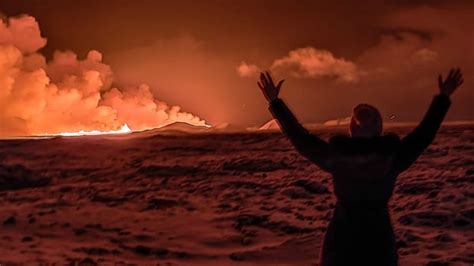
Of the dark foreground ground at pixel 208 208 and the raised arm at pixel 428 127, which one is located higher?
the raised arm at pixel 428 127

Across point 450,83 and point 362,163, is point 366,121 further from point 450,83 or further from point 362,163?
point 450,83

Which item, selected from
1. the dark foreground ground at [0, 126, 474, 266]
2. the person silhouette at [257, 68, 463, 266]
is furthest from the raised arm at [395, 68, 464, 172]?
the dark foreground ground at [0, 126, 474, 266]

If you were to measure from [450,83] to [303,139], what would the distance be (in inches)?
35.2

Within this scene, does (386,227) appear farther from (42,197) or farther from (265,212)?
(42,197)

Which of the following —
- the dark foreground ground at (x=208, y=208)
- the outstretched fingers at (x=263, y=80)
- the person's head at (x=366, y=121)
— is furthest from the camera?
the dark foreground ground at (x=208, y=208)

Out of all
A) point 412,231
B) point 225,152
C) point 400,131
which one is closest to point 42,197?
point 225,152

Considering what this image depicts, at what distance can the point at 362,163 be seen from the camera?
272 cm

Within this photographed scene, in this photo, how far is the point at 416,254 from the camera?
638 cm

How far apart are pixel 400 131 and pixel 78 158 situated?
32.7ft

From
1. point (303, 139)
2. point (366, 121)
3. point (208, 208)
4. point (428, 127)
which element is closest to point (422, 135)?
point (428, 127)

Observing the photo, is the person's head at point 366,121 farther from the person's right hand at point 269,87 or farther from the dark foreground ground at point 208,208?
the dark foreground ground at point 208,208

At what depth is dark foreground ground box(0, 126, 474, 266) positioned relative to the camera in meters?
6.83

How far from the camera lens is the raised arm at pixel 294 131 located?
Answer: 277cm

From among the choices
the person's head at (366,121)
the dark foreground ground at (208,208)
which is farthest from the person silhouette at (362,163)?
the dark foreground ground at (208,208)
